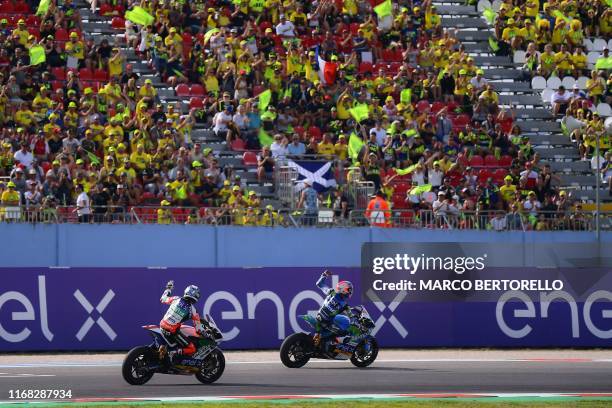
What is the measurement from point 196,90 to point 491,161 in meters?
7.45

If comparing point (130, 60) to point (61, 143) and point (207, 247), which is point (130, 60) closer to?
point (61, 143)

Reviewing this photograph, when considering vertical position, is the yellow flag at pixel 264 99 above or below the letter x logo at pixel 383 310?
above

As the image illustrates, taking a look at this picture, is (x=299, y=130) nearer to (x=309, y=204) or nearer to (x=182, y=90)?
(x=182, y=90)

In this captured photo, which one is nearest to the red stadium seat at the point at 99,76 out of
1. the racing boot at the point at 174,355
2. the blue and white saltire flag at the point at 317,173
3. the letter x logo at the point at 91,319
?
the blue and white saltire flag at the point at 317,173

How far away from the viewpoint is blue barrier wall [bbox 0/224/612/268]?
2930cm

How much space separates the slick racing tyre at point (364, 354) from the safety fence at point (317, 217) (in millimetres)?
7002

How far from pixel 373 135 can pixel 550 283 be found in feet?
21.8

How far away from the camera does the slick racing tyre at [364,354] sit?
80.2ft

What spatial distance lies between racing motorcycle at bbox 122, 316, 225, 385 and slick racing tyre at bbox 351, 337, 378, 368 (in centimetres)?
367

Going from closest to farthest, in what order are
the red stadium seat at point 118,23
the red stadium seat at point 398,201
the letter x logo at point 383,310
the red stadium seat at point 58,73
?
1. the letter x logo at point 383,310
2. the red stadium seat at point 398,201
3. the red stadium seat at point 58,73
4. the red stadium seat at point 118,23

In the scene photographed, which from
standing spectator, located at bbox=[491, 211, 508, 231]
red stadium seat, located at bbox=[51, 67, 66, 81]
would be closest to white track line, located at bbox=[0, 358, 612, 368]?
standing spectator, located at bbox=[491, 211, 508, 231]

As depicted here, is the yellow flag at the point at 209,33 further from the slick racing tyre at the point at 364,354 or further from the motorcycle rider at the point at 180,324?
the motorcycle rider at the point at 180,324

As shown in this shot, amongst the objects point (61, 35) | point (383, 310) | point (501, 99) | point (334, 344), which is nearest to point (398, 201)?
point (383, 310)

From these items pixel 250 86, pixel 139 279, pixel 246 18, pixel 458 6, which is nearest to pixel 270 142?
pixel 250 86
